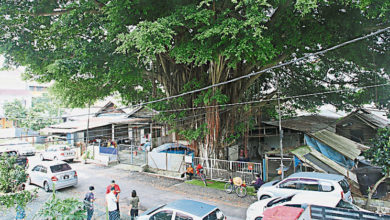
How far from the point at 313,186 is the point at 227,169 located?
17.2 ft

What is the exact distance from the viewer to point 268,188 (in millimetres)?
8773

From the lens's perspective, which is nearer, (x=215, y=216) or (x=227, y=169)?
(x=215, y=216)

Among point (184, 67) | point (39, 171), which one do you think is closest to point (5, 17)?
point (39, 171)

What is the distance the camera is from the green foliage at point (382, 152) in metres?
7.98

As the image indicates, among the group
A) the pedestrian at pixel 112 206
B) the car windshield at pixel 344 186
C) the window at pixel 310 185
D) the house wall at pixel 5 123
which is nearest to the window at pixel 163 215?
the pedestrian at pixel 112 206

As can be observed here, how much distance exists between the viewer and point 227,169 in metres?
12.6

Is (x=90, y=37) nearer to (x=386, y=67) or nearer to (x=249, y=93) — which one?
(x=249, y=93)

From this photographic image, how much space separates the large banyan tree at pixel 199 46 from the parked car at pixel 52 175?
4337 mm

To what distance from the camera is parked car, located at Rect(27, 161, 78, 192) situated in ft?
36.0

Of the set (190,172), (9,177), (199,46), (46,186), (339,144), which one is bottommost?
(46,186)

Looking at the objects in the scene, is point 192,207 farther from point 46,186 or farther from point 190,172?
point 46,186

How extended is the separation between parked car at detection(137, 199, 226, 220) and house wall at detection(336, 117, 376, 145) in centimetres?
1734

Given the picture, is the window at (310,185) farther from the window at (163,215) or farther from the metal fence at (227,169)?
the window at (163,215)

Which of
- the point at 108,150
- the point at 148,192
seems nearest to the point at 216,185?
the point at 148,192
